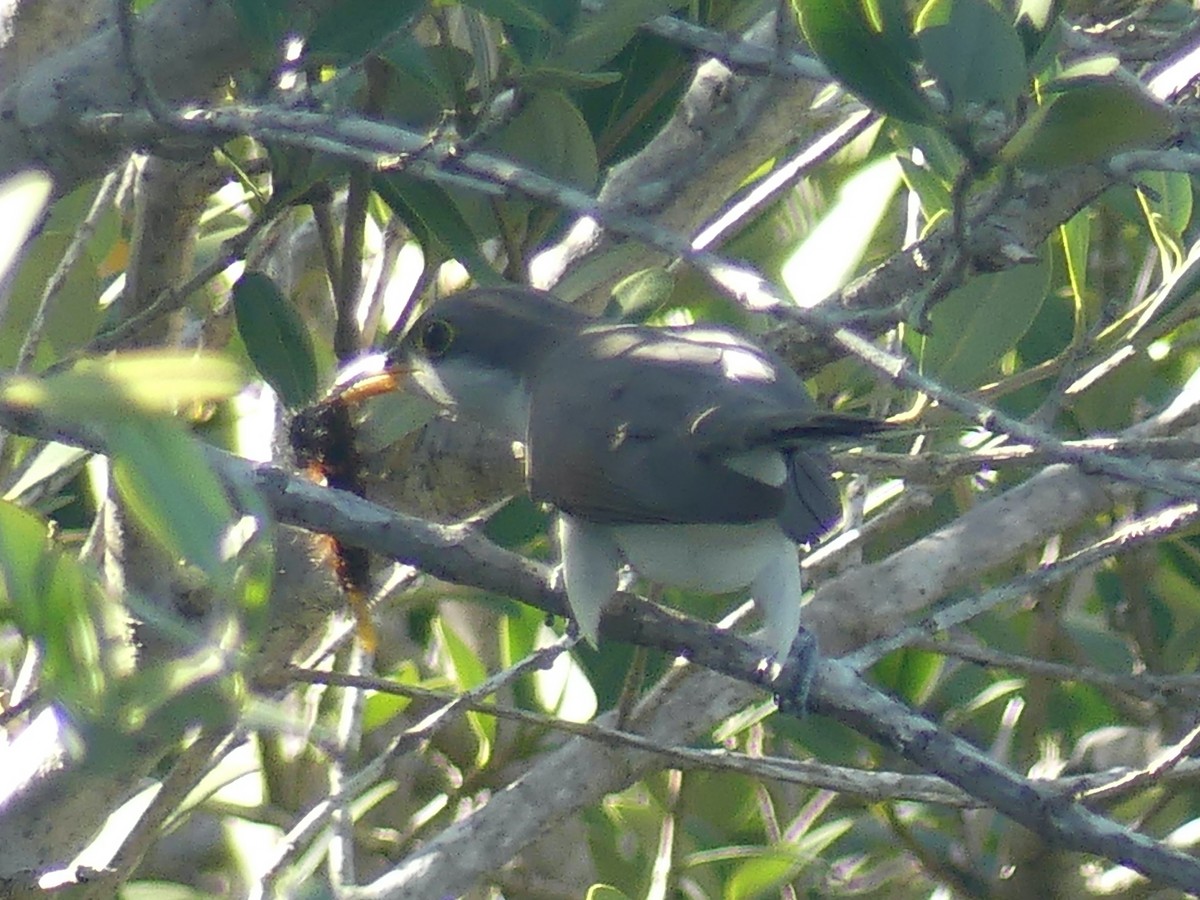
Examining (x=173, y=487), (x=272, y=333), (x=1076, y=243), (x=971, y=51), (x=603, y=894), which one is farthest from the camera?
(x=1076, y=243)

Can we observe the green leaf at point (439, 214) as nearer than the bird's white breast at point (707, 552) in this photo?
Yes

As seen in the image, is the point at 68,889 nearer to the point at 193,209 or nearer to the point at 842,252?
the point at 193,209

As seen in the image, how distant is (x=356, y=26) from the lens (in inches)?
82.8

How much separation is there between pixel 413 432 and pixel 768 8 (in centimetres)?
102

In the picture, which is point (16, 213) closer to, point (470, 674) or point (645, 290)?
point (645, 290)

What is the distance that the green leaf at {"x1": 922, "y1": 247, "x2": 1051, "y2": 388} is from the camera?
8.93 ft

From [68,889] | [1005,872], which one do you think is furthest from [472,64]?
[1005,872]

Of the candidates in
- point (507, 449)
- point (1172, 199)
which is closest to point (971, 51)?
point (1172, 199)

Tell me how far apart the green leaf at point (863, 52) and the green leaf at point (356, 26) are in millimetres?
560

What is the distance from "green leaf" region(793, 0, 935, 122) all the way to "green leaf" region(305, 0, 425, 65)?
0.56 meters

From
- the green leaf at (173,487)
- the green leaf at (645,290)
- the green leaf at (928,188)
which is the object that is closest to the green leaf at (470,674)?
the green leaf at (645,290)

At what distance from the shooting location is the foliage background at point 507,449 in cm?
177

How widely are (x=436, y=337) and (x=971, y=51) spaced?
71.4 inches

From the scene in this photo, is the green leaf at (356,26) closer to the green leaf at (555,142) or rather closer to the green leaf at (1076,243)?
the green leaf at (555,142)
